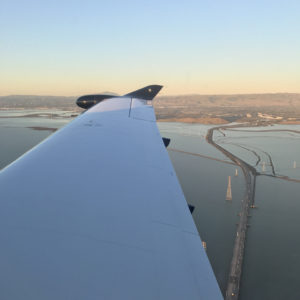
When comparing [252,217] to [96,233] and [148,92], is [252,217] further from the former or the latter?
[96,233]

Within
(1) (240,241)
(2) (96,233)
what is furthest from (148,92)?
(1) (240,241)

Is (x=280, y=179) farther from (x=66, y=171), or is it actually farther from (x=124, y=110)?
(x=66, y=171)

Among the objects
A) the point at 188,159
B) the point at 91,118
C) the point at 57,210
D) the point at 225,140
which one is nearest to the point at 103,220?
the point at 57,210

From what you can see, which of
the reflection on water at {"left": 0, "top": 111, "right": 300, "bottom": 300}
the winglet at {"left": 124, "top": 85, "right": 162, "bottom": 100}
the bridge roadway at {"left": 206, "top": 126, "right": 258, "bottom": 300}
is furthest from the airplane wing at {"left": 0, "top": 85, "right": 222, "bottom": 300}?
the reflection on water at {"left": 0, "top": 111, "right": 300, "bottom": 300}

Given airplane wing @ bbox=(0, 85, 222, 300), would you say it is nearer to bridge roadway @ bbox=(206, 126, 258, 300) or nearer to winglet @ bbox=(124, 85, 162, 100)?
winglet @ bbox=(124, 85, 162, 100)

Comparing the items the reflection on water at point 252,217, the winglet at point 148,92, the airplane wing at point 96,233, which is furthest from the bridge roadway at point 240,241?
the airplane wing at point 96,233

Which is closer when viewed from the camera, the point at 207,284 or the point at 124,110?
the point at 207,284
